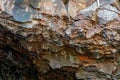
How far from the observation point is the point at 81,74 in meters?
2.78

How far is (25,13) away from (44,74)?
74 centimetres

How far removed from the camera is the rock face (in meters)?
2.51

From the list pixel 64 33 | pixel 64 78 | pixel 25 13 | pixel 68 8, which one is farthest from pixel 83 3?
pixel 64 78

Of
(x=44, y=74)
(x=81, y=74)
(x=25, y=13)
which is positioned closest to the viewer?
(x=25, y=13)

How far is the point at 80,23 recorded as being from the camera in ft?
8.41

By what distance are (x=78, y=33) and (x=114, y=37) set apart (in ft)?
1.04

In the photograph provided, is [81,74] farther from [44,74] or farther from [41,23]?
[41,23]

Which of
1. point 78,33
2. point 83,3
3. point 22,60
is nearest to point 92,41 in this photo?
point 78,33

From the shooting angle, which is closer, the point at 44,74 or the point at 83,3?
the point at 83,3

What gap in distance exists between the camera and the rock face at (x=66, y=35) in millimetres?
2512

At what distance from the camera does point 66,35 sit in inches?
101

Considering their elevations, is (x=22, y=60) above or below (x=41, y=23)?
below

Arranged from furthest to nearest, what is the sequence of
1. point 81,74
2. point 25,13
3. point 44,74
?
point 44,74
point 81,74
point 25,13

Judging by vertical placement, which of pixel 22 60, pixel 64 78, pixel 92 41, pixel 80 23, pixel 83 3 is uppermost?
pixel 83 3
